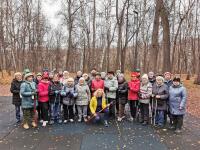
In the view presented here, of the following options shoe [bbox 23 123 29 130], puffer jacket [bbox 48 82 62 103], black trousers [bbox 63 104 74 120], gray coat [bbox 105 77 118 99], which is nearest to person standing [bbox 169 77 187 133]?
gray coat [bbox 105 77 118 99]

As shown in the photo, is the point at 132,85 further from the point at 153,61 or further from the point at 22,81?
the point at 153,61

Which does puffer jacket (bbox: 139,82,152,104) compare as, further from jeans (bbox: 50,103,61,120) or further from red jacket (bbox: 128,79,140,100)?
jeans (bbox: 50,103,61,120)

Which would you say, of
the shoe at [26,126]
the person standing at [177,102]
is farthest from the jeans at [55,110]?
the person standing at [177,102]

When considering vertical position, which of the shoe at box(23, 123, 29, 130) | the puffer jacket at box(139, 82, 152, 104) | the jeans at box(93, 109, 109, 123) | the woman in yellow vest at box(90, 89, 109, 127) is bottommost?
the shoe at box(23, 123, 29, 130)

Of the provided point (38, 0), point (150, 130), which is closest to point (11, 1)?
point (38, 0)

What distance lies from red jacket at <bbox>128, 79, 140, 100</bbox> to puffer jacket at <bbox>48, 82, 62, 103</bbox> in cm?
230

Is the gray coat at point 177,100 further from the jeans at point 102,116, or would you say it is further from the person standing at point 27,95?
the person standing at point 27,95

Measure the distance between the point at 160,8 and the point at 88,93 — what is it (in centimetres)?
941

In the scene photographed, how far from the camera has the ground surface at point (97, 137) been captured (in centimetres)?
790

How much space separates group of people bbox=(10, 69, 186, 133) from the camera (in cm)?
995

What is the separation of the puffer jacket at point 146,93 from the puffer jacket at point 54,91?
2650 mm

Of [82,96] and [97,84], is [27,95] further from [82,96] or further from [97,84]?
[97,84]

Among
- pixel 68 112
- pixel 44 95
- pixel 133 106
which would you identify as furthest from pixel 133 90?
pixel 44 95

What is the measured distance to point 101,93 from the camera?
10.6 metres
